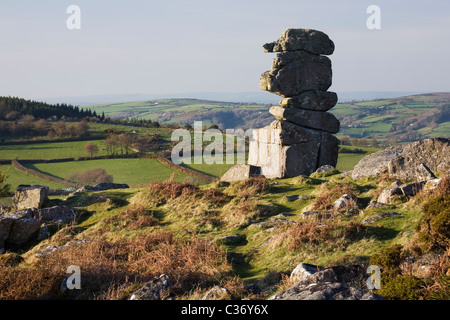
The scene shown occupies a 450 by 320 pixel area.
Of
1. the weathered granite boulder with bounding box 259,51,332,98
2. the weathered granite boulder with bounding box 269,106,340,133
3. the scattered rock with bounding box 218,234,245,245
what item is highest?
the weathered granite boulder with bounding box 259,51,332,98

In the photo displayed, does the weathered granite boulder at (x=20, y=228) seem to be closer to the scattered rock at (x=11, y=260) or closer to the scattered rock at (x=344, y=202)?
the scattered rock at (x=11, y=260)

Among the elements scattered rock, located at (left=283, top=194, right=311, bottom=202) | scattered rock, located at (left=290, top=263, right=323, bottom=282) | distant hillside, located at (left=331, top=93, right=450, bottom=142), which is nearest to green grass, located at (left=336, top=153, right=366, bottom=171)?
scattered rock, located at (left=283, top=194, right=311, bottom=202)

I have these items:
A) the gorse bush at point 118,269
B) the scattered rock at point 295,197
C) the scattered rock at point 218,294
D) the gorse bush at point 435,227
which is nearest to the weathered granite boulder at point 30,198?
the gorse bush at point 118,269

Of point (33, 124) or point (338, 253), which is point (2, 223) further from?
point (33, 124)

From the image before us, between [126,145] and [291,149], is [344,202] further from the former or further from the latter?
[126,145]

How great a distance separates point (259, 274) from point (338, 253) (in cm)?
214

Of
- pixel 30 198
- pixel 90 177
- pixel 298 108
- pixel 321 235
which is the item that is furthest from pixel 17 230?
pixel 90 177

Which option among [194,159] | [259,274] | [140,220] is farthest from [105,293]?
[194,159]

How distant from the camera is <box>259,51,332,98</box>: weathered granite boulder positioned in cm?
2572

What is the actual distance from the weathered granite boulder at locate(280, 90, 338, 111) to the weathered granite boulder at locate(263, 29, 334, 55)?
8.15ft

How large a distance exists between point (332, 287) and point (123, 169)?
189 feet

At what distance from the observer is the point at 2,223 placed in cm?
1800

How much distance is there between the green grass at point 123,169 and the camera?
56.3m

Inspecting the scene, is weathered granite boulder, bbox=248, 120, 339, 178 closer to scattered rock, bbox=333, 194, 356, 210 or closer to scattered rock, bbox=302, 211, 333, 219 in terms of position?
scattered rock, bbox=333, 194, 356, 210
